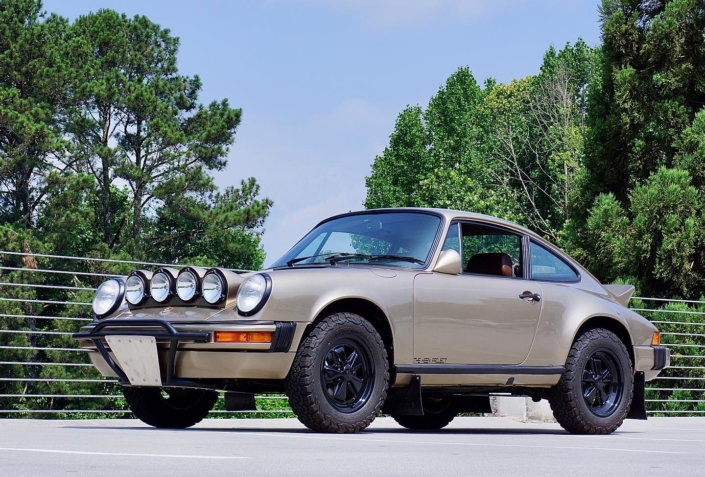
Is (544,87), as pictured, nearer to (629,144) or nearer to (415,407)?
(629,144)

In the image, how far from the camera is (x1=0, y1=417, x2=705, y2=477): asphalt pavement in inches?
191

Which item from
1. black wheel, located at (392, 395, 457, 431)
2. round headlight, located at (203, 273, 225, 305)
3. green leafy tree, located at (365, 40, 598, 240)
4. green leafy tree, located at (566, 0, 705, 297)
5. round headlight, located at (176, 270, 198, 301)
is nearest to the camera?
round headlight, located at (203, 273, 225, 305)

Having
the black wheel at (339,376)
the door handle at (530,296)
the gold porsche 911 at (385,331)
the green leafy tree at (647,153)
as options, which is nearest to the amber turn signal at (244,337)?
the gold porsche 911 at (385,331)

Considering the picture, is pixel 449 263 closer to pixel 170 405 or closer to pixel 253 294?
pixel 253 294

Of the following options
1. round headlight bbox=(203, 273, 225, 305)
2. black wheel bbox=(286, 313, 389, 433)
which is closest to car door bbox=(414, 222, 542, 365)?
black wheel bbox=(286, 313, 389, 433)

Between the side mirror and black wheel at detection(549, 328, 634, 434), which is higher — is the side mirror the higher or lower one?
the higher one

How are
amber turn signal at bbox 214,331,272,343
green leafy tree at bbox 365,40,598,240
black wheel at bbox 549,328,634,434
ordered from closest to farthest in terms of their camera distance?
amber turn signal at bbox 214,331,272,343, black wheel at bbox 549,328,634,434, green leafy tree at bbox 365,40,598,240

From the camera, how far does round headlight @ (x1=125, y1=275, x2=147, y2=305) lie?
7695 millimetres

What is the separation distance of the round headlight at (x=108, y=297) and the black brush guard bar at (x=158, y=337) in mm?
320

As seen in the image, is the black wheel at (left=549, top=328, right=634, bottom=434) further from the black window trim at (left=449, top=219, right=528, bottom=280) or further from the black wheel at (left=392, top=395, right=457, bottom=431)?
the black wheel at (left=392, top=395, right=457, bottom=431)

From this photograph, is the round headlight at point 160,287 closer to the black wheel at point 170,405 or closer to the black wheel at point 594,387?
the black wheel at point 170,405

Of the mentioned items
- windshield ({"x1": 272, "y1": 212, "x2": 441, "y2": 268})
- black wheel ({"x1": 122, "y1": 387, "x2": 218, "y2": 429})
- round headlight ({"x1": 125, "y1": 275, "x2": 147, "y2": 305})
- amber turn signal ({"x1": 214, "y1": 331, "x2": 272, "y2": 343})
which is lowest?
black wheel ({"x1": 122, "y1": 387, "x2": 218, "y2": 429})

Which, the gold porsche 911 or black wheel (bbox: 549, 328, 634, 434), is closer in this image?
the gold porsche 911

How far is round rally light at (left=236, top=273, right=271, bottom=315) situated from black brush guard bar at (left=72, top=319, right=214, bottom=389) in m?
0.29
